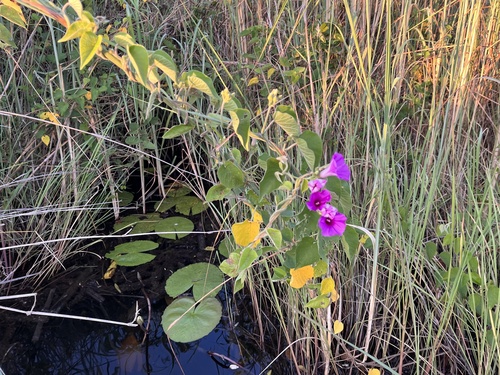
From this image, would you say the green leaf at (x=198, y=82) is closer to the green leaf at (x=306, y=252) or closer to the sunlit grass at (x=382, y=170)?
the sunlit grass at (x=382, y=170)

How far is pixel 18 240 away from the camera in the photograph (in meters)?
1.63

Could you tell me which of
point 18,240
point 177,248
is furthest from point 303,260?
point 18,240

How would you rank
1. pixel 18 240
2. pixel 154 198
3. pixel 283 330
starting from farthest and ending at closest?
1. pixel 154 198
2. pixel 18 240
3. pixel 283 330

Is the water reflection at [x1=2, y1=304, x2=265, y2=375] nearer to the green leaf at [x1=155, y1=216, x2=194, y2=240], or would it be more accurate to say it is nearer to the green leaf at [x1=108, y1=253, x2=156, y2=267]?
the green leaf at [x1=108, y1=253, x2=156, y2=267]

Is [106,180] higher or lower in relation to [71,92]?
lower

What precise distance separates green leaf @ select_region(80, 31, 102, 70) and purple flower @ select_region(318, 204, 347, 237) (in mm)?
426

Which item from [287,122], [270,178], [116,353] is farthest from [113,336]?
[287,122]

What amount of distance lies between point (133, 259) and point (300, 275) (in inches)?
35.2

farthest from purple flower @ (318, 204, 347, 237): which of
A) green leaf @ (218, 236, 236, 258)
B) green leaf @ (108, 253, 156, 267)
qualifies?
green leaf @ (108, 253, 156, 267)

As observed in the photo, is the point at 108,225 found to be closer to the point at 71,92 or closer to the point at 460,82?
the point at 71,92

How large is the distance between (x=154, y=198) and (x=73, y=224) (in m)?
0.49

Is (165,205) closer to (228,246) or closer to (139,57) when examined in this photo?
(228,246)

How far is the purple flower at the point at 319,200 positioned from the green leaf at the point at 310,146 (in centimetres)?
5

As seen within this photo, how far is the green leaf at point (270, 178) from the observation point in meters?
0.82
